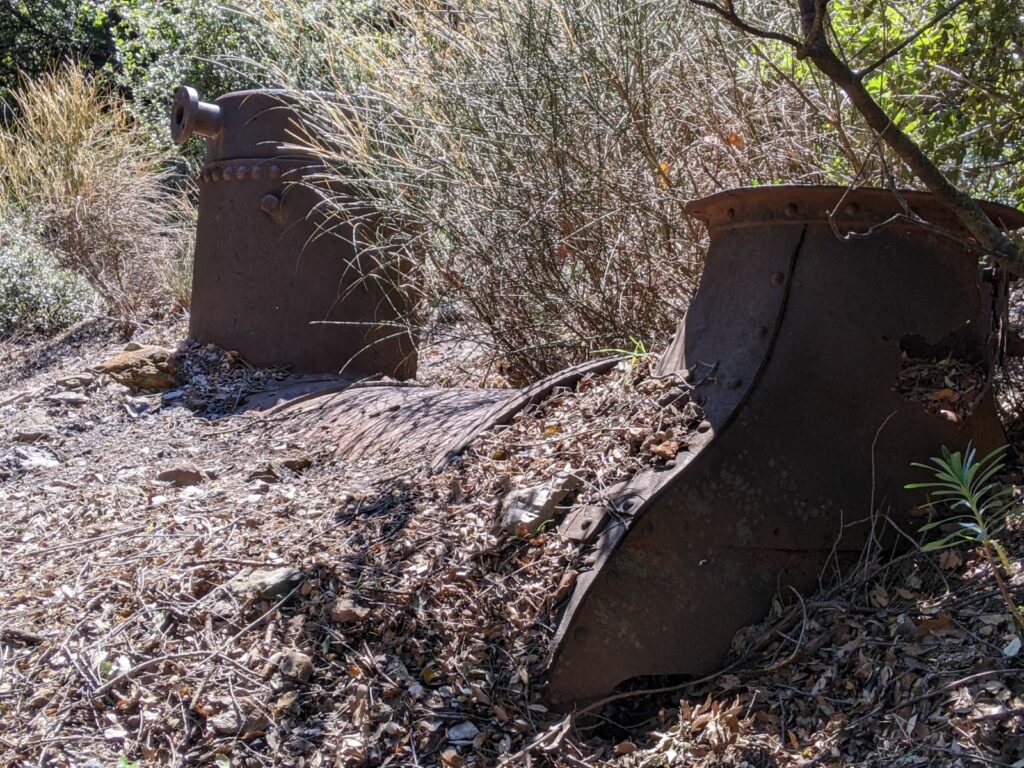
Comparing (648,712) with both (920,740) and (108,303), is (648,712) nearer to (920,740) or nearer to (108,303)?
(920,740)

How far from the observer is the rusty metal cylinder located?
16.2ft

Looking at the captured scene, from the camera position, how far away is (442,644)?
2.26m

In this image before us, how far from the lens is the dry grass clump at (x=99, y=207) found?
803 cm

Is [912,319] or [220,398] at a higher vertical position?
[912,319]

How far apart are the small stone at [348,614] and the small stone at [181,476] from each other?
1256 millimetres

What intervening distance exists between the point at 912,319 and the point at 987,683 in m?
0.77

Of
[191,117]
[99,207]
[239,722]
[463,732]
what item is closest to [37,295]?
[99,207]

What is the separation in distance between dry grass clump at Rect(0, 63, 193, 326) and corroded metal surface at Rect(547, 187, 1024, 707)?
6.27m

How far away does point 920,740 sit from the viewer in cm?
183

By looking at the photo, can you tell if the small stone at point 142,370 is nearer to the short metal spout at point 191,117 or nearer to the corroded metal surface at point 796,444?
the short metal spout at point 191,117

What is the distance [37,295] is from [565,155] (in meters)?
6.15

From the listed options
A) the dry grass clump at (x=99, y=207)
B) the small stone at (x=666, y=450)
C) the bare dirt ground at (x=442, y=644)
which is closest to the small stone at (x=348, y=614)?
the bare dirt ground at (x=442, y=644)

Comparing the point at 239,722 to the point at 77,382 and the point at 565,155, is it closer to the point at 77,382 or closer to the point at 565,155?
the point at 565,155

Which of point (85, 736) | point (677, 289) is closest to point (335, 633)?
point (85, 736)
